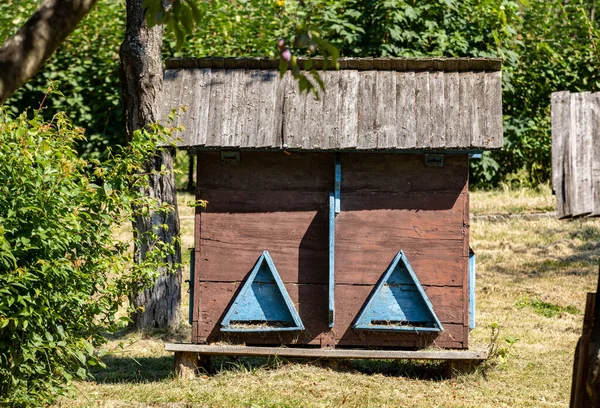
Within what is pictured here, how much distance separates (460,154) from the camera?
7.58 m

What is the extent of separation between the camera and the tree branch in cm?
363

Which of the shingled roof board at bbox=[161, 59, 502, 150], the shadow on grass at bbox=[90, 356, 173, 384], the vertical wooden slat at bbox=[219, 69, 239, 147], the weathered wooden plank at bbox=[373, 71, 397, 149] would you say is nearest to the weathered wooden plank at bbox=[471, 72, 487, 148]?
the shingled roof board at bbox=[161, 59, 502, 150]

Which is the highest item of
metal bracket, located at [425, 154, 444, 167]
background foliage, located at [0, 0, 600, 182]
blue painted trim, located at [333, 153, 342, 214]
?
background foliage, located at [0, 0, 600, 182]

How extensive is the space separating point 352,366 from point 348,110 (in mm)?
2507

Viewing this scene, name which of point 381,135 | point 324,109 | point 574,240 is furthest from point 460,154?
point 574,240

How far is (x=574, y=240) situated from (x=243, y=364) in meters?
6.87

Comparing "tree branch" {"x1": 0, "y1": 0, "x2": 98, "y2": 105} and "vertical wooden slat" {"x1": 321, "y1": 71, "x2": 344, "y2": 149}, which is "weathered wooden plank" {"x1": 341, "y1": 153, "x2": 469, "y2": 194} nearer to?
"vertical wooden slat" {"x1": 321, "y1": 71, "x2": 344, "y2": 149}

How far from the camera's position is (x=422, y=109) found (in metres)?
7.55

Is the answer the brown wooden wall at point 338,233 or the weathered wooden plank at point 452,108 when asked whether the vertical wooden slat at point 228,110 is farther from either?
the weathered wooden plank at point 452,108

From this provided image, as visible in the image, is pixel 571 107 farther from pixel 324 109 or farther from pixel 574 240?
pixel 574 240

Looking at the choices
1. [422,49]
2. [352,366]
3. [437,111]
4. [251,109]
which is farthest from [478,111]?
[422,49]

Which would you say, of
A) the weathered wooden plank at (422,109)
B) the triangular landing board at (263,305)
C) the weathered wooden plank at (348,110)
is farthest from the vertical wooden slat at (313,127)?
the triangular landing board at (263,305)

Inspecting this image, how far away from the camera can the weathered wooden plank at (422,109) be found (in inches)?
291

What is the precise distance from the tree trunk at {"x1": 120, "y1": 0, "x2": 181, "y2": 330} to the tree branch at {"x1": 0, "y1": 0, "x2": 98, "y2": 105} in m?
5.72
